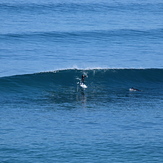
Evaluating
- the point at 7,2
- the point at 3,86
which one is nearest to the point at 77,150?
the point at 3,86

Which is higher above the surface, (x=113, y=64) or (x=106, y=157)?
(x=113, y=64)

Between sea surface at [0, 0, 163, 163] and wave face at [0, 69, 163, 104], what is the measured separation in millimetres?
79

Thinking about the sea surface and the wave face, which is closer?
the sea surface

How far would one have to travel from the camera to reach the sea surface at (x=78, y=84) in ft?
90.9

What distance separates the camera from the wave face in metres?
38.4

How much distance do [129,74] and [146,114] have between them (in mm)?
12874

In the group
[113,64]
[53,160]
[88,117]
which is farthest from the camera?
[113,64]

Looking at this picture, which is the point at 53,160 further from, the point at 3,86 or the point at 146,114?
the point at 3,86

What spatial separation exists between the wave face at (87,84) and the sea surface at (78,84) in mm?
79

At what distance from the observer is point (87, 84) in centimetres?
4266

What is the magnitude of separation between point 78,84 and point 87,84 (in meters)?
0.78

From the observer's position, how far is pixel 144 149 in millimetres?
27438

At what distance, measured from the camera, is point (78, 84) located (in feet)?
140

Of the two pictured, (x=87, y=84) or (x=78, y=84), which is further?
(x=78, y=84)
